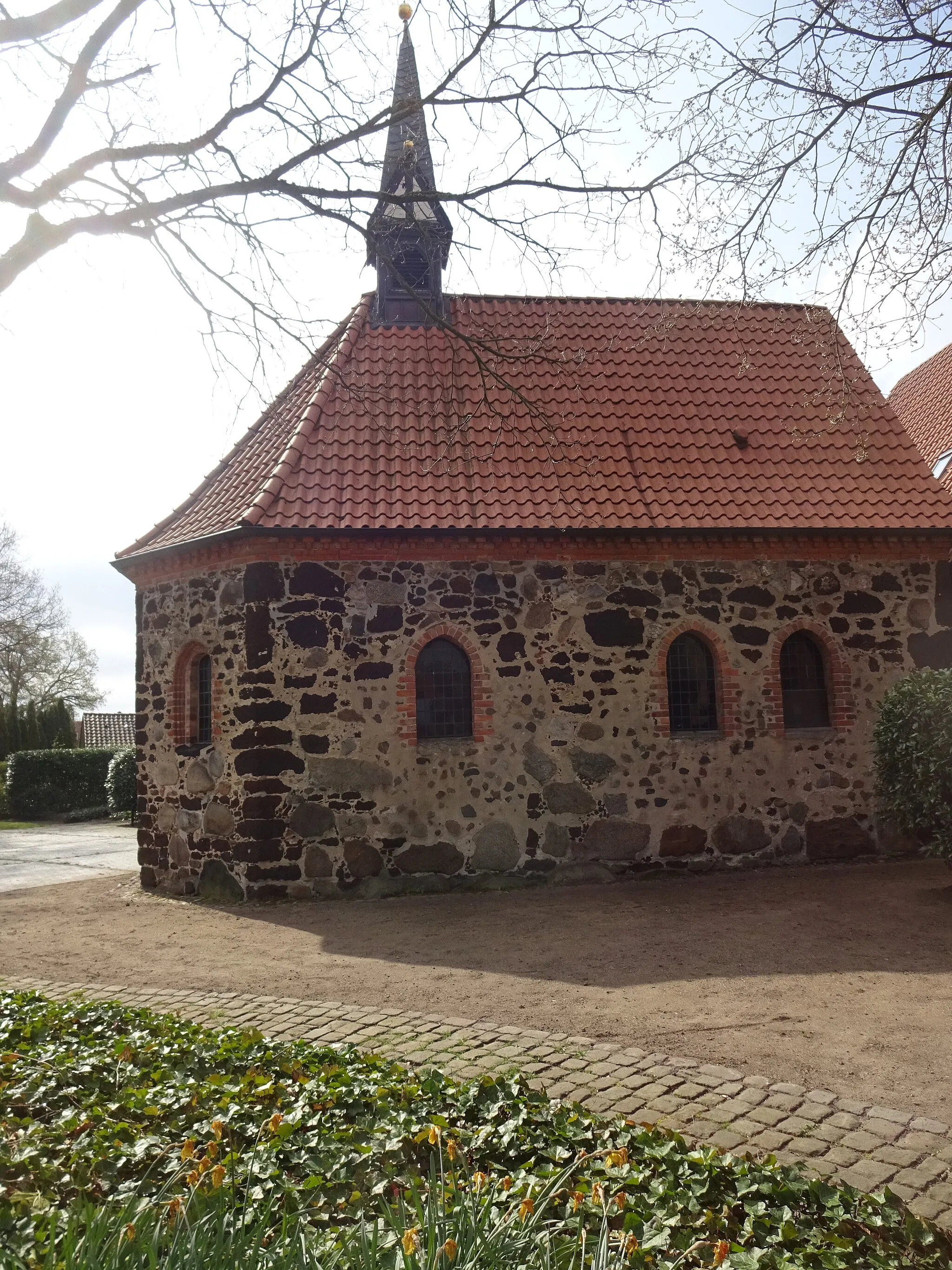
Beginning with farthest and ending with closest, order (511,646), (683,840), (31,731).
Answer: (31,731) → (683,840) → (511,646)

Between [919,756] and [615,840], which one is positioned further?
[615,840]

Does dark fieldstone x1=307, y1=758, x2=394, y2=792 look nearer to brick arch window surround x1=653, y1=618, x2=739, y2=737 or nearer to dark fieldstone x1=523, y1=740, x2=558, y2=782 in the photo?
dark fieldstone x1=523, y1=740, x2=558, y2=782

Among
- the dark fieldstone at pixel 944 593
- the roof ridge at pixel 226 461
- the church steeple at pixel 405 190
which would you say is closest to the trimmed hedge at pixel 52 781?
the roof ridge at pixel 226 461

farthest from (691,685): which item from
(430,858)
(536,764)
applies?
(430,858)

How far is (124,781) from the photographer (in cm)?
2191

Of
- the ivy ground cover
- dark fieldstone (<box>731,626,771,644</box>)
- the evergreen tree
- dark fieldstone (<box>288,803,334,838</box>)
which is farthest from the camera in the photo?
the evergreen tree

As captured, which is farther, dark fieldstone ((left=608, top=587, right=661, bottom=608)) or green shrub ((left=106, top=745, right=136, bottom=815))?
green shrub ((left=106, top=745, right=136, bottom=815))

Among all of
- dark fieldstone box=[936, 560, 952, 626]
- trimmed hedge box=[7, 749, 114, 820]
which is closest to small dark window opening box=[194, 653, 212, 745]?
dark fieldstone box=[936, 560, 952, 626]

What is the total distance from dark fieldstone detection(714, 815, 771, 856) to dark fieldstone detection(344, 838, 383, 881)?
3905 millimetres

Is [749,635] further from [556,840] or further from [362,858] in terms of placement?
[362,858]

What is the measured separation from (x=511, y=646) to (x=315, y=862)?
316 cm

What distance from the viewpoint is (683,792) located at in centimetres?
1059

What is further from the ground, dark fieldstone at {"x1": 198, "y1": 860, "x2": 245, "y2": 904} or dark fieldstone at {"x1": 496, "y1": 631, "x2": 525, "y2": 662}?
dark fieldstone at {"x1": 496, "y1": 631, "x2": 525, "y2": 662}

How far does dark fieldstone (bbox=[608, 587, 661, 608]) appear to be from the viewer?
1062 cm
